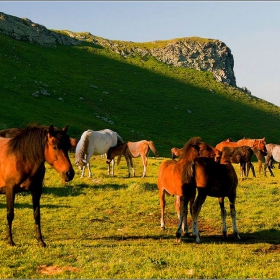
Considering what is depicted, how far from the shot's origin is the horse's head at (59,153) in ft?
34.0

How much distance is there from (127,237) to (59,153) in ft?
15.6

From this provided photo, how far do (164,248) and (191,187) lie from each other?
2.24 metres

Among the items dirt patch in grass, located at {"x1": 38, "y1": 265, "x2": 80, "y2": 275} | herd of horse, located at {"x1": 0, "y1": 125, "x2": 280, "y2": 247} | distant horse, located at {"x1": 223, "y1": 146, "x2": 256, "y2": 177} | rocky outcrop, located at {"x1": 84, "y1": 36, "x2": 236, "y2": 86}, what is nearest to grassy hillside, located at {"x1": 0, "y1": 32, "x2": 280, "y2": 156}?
rocky outcrop, located at {"x1": 84, "y1": 36, "x2": 236, "y2": 86}

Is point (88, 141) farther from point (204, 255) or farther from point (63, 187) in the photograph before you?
point (204, 255)

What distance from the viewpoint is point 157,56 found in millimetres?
127750

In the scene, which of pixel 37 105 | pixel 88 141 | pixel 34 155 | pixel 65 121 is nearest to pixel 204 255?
pixel 34 155

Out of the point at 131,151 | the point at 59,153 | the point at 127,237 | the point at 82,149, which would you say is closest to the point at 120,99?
the point at 131,151

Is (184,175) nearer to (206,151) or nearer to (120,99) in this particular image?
(206,151)

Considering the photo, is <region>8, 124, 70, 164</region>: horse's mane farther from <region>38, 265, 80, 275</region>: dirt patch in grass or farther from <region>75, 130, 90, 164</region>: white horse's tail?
<region>75, 130, 90, 164</region>: white horse's tail

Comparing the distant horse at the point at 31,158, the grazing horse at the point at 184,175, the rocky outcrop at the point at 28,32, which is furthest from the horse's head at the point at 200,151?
the rocky outcrop at the point at 28,32

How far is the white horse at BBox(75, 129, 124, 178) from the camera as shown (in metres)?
26.6

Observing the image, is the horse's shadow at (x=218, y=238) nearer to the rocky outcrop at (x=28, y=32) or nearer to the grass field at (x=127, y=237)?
the grass field at (x=127, y=237)

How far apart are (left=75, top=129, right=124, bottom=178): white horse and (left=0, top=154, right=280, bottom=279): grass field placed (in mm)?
1740

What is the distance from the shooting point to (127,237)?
1373 centimetres
